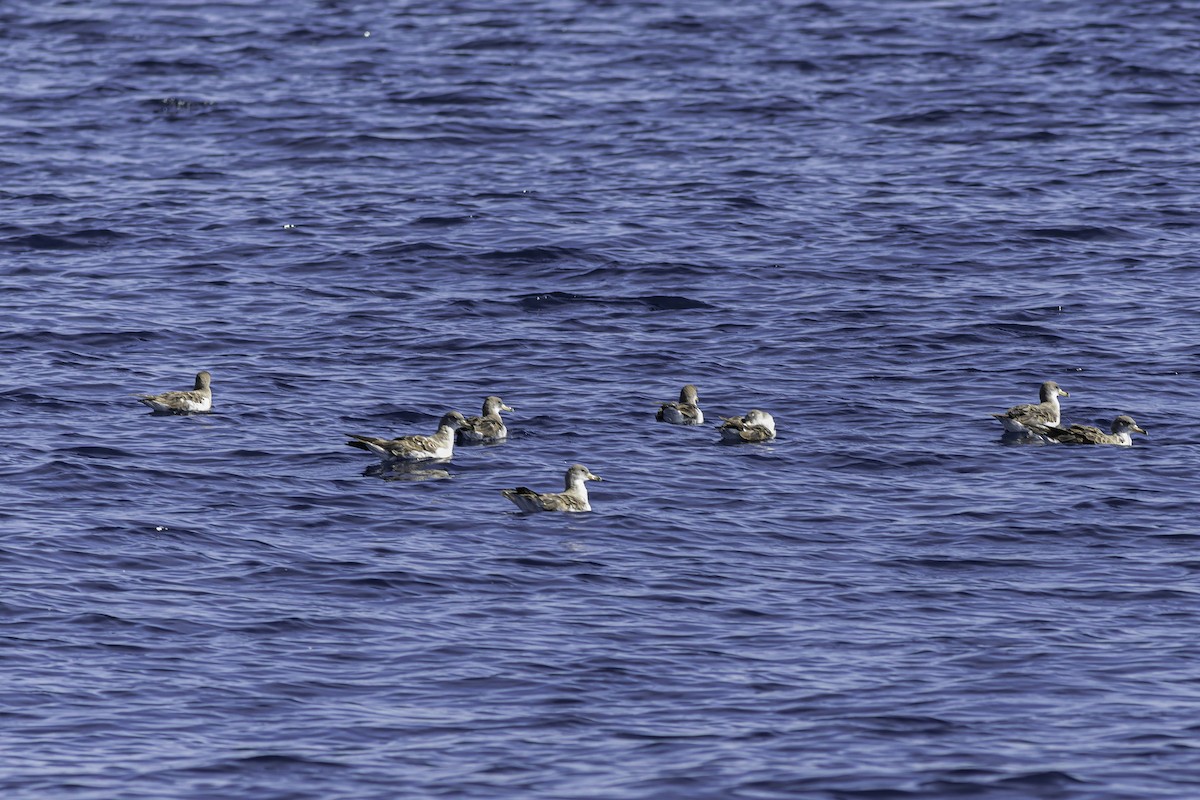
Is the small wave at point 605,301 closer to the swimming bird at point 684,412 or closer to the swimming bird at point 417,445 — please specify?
the swimming bird at point 684,412

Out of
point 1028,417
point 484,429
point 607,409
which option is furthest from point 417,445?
point 1028,417

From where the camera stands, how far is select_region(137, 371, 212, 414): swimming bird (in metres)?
25.3

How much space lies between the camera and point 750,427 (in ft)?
80.0

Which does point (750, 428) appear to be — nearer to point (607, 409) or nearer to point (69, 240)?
point (607, 409)

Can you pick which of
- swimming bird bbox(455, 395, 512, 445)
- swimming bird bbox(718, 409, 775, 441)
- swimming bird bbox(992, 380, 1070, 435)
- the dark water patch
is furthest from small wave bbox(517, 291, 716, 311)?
the dark water patch

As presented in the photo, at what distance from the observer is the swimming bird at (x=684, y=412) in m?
25.3

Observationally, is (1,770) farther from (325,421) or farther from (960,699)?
(325,421)

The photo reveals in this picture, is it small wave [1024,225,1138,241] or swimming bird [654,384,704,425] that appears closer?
swimming bird [654,384,704,425]

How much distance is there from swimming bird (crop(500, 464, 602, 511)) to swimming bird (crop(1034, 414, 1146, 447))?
6.14 meters

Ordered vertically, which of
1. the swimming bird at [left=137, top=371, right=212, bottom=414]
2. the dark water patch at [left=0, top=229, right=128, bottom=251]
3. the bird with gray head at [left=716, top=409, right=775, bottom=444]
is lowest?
the bird with gray head at [left=716, top=409, right=775, bottom=444]

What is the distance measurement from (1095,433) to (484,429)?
26.0 feet

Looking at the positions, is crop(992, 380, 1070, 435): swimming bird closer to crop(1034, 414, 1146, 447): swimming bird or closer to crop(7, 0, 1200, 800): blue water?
Result: crop(1034, 414, 1146, 447): swimming bird

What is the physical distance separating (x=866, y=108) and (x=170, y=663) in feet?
101

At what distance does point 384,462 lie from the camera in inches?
930
